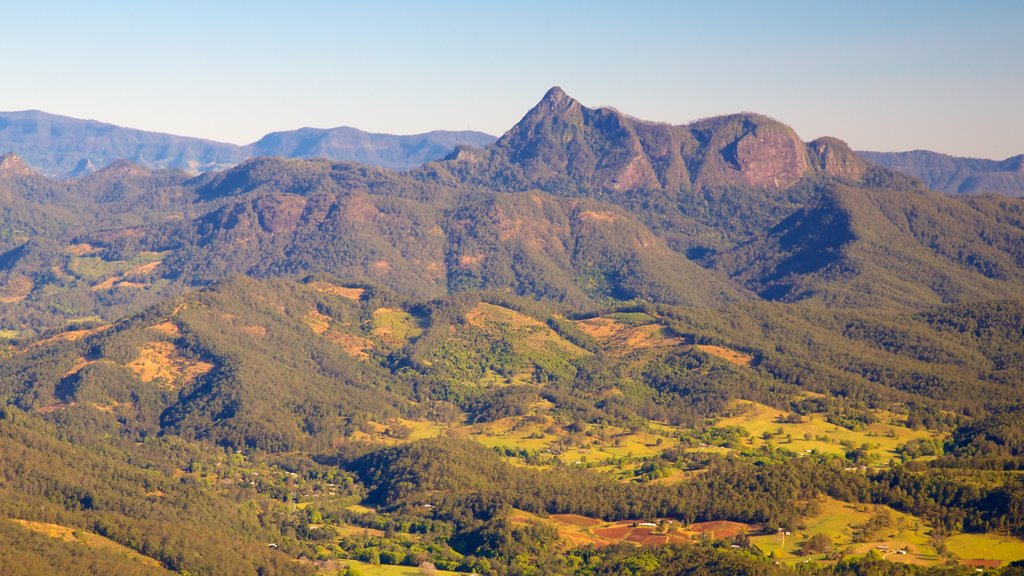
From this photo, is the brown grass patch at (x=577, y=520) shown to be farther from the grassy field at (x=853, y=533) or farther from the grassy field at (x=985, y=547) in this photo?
the grassy field at (x=985, y=547)

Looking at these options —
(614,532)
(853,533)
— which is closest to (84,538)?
(614,532)

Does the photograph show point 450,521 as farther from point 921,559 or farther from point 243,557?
point 921,559

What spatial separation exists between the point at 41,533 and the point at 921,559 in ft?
296

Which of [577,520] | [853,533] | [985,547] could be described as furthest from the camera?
[577,520]

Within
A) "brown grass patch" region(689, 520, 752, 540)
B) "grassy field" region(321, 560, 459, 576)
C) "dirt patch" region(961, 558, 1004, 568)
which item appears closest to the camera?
"dirt patch" region(961, 558, 1004, 568)

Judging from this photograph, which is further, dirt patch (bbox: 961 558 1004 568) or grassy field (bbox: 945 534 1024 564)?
grassy field (bbox: 945 534 1024 564)

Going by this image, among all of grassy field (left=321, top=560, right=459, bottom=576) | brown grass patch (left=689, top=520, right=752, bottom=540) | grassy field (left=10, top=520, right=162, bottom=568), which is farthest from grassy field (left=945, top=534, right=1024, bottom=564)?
grassy field (left=10, top=520, right=162, bottom=568)

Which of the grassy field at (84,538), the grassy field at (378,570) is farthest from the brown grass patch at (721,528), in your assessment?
the grassy field at (84,538)

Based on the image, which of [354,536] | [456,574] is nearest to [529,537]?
[456,574]

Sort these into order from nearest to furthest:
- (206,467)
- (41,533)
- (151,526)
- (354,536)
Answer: (41,533), (151,526), (354,536), (206,467)

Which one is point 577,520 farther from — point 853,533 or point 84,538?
point 84,538

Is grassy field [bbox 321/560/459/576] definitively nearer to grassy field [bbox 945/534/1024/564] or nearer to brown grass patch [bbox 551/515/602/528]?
brown grass patch [bbox 551/515/602/528]

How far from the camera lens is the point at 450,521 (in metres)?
161

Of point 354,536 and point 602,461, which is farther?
point 602,461
